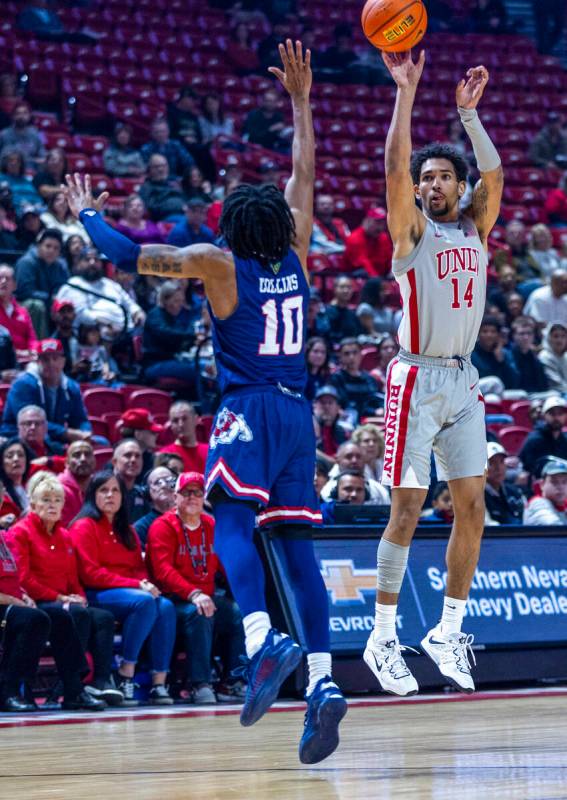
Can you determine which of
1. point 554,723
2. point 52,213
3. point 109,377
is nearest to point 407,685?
point 554,723

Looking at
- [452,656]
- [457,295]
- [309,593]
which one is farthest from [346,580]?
[309,593]

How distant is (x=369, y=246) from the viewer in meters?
16.7

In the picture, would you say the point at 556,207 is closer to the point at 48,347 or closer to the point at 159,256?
the point at 48,347

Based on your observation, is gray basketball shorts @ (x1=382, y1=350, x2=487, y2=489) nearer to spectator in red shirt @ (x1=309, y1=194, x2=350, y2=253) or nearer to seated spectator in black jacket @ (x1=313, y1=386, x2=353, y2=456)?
seated spectator in black jacket @ (x1=313, y1=386, x2=353, y2=456)

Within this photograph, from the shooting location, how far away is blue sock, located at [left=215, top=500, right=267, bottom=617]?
199 inches

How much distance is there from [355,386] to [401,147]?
24.8 ft

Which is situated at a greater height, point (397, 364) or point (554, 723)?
point (397, 364)

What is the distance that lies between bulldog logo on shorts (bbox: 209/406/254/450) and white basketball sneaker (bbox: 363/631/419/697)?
Result: 1.42 meters

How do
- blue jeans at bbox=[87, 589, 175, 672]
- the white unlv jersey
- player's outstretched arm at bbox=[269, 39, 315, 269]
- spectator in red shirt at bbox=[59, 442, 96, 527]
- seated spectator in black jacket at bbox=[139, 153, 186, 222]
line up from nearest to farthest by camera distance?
player's outstretched arm at bbox=[269, 39, 315, 269], the white unlv jersey, blue jeans at bbox=[87, 589, 175, 672], spectator in red shirt at bbox=[59, 442, 96, 527], seated spectator in black jacket at bbox=[139, 153, 186, 222]

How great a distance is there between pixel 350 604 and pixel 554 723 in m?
2.44

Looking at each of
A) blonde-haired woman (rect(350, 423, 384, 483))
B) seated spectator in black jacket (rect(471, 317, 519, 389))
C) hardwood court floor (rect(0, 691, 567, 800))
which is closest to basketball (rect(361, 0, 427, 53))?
hardwood court floor (rect(0, 691, 567, 800))

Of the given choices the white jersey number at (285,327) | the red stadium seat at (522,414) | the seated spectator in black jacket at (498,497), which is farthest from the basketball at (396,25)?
the red stadium seat at (522,414)

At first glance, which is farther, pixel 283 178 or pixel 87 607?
pixel 283 178

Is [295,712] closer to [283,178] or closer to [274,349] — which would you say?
[274,349]
